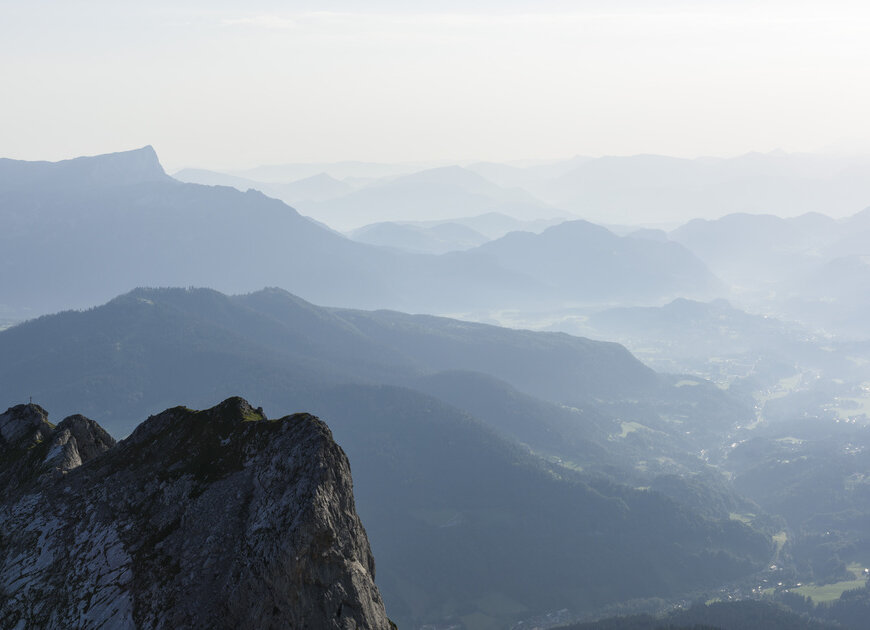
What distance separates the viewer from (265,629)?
30469 millimetres

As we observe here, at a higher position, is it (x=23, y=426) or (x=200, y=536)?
(x=200, y=536)

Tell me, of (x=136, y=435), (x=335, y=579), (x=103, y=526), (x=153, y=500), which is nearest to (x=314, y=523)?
(x=335, y=579)

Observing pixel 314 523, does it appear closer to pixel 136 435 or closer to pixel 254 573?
pixel 254 573

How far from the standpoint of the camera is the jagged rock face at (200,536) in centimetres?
3117

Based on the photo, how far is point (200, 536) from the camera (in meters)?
33.6

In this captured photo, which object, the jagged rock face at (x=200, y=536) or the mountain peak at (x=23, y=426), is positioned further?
the mountain peak at (x=23, y=426)

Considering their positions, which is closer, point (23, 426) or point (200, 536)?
point (200, 536)

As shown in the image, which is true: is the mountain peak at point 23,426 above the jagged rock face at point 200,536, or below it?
below

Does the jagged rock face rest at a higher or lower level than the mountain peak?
higher

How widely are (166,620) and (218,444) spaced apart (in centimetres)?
918

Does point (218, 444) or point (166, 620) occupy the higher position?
point (218, 444)

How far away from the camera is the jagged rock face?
102 ft

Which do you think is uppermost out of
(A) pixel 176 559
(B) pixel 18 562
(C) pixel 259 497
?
(C) pixel 259 497

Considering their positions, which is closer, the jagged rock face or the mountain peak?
the jagged rock face
